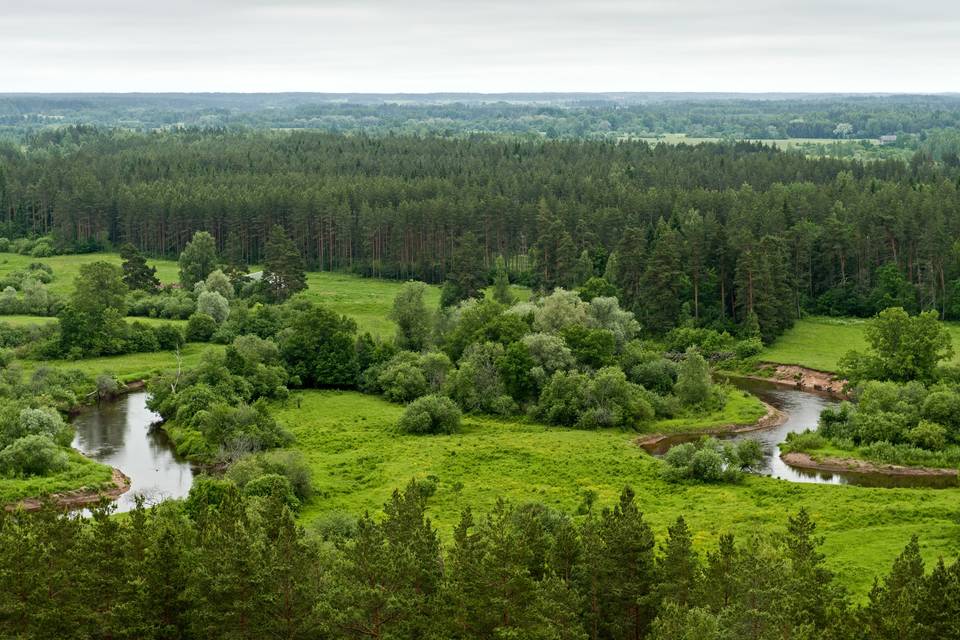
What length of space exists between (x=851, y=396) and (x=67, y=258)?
367ft

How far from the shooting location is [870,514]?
2398 inches

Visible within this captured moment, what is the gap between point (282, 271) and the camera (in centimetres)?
12412

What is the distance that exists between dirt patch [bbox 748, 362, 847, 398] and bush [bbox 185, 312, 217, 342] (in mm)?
50534

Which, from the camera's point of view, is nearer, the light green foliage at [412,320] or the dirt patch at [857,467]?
the dirt patch at [857,467]

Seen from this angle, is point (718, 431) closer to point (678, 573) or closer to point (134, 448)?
point (134, 448)

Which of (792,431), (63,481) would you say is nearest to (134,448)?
(63,481)

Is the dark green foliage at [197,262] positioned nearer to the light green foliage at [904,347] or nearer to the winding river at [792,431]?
the winding river at [792,431]

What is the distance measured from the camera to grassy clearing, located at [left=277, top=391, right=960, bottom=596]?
57938mm

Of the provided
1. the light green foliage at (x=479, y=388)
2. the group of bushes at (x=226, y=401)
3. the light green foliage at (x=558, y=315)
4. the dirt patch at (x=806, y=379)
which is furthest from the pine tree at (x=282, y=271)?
the dirt patch at (x=806, y=379)

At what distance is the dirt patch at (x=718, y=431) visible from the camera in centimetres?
7794

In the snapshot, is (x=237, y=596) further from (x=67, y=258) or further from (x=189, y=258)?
(x=67, y=258)

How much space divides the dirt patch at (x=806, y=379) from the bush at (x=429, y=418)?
3251 cm

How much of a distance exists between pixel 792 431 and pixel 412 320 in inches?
1363

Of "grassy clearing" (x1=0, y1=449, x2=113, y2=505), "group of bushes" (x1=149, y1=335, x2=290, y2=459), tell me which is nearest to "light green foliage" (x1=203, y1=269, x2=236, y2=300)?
"group of bushes" (x1=149, y1=335, x2=290, y2=459)
